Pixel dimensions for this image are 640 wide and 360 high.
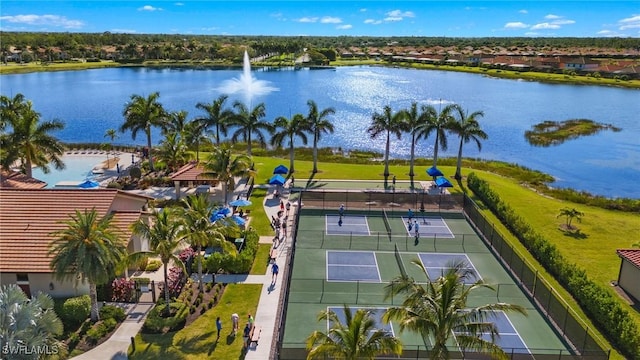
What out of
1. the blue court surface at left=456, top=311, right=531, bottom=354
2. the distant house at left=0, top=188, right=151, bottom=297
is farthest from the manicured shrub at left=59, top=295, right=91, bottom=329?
the blue court surface at left=456, top=311, right=531, bottom=354

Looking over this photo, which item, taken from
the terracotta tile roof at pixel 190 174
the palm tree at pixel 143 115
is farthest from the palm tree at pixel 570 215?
the palm tree at pixel 143 115

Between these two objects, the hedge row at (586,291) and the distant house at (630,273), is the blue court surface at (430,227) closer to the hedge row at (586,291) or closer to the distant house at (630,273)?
the hedge row at (586,291)

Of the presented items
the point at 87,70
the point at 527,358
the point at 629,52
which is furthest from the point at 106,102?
the point at 629,52

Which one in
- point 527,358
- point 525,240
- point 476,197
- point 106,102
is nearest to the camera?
point 527,358

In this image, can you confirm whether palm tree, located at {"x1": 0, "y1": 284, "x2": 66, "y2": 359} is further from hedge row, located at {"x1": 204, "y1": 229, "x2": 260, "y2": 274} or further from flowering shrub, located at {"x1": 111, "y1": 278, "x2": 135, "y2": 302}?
hedge row, located at {"x1": 204, "y1": 229, "x2": 260, "y2": 274}

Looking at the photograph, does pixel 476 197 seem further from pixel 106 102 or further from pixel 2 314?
pixel 106 102

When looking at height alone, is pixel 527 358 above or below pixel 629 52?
below

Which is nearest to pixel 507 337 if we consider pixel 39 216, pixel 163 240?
pixel 163 240
